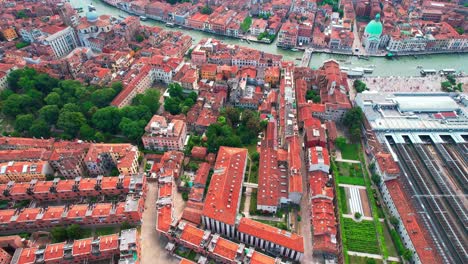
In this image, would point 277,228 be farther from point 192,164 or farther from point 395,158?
point 395,158

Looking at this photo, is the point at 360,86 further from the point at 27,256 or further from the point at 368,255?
the point at 27,256

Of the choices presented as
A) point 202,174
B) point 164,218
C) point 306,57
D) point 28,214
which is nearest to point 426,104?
point 306,57

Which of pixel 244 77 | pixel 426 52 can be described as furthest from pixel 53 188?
pixel 426 52

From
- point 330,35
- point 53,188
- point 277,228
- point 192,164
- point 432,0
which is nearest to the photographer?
point 277,228

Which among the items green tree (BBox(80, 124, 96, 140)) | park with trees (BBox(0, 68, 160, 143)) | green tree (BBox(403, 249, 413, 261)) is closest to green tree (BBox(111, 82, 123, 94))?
park with trees (BBox(0, 68, 160, 143))

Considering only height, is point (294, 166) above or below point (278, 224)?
above

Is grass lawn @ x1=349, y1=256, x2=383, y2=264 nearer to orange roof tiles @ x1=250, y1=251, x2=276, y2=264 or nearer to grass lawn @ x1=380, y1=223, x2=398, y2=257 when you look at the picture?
grass lawn @ x1=380, y1=223, x2=398, y2=257
